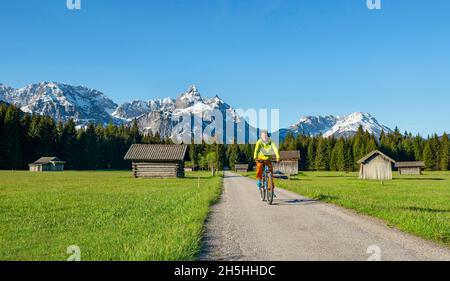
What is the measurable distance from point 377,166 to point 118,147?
315ft

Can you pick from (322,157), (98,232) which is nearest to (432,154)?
(322,157)

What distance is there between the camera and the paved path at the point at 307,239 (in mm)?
6414

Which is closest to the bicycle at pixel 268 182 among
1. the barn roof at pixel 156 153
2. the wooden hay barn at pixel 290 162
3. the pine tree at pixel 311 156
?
the barn roof at pixel 156 153

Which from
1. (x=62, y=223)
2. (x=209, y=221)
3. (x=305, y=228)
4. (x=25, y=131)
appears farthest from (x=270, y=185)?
(x=25, y=131)

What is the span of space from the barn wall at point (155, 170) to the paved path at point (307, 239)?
44.3m

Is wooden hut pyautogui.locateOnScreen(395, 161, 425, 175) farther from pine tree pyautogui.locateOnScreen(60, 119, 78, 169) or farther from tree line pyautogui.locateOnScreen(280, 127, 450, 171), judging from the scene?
pine tree pyautogui.locateOnScreen(60, 119, 78, 169)

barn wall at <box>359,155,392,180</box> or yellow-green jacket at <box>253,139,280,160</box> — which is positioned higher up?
yellow-green jacket at <box>253,139,280,160</box>

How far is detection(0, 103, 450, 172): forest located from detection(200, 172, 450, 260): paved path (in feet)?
278

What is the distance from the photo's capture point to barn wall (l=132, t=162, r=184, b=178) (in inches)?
2165

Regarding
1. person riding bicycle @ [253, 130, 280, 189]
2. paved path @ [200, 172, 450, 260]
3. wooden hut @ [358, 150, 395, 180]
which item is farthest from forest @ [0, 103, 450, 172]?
paved path @ [200, 172, 450, 260]
